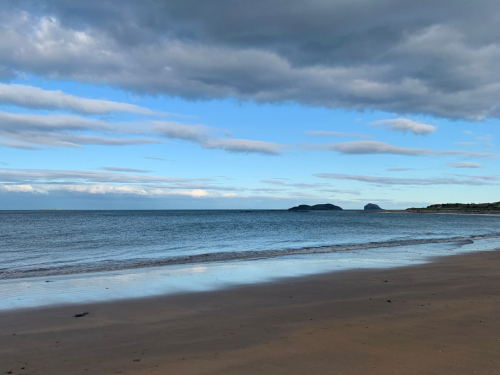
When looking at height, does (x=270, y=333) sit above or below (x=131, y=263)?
above

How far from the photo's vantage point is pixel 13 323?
8.58 metres

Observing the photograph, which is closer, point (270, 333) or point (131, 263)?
point (270, 333)

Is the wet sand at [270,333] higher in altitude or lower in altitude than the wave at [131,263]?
higher

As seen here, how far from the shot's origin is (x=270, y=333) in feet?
25.0

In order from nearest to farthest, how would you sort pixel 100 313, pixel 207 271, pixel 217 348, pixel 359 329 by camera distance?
pixel 217 348 < pixel 359 329 < pixel 100 313 < pixel 207 271

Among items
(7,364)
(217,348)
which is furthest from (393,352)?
(7,364)

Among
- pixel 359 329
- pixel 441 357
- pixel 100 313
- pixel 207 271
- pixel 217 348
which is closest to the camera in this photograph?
pixel 441 357

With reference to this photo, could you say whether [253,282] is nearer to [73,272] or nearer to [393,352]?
[393,352]

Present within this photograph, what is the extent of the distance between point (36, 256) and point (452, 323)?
24745 mm

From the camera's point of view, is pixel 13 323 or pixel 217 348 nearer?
pixel 217 348

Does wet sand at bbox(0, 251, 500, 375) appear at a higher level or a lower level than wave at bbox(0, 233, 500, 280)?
higher

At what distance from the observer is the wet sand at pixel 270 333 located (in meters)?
6.00

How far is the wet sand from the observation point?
19.7 ft

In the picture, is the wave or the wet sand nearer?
the wet sand
